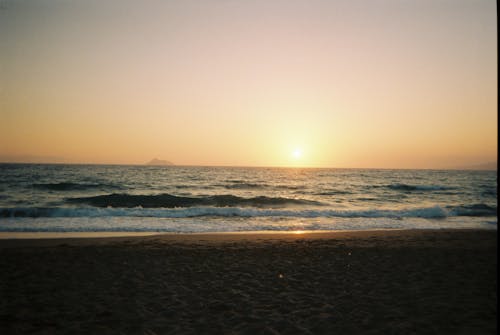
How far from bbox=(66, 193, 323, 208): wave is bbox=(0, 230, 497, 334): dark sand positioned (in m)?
15.6

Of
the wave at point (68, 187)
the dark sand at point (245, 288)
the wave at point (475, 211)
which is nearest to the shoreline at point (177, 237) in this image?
the dark sand at point (245, 288)

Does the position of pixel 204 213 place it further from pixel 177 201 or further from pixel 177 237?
pixel 177 201

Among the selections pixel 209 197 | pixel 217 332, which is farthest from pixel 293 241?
pixel 209 197

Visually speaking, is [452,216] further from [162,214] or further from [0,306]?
[0,306]

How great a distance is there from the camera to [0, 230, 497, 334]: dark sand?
4.88 meters

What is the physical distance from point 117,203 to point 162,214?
29.9 ft

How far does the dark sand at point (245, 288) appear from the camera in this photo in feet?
16.0

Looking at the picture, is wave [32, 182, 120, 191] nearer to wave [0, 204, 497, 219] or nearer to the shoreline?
wave [0, 204, 497, 219]

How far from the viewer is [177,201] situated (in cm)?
2748

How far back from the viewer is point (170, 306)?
5.51 m

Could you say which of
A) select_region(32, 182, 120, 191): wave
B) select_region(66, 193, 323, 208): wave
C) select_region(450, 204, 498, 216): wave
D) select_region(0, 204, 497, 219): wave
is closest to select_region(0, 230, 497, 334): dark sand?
select_region(0, 204, 497, 219): wave

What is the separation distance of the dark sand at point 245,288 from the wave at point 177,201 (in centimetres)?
1558

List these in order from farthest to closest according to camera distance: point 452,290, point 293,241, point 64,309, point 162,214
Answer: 1. point 162,214
2. point 293,241
3. point 452,290
4. point 64,309

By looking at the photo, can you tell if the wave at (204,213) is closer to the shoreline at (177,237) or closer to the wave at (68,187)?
the shoreline at (177,237)
